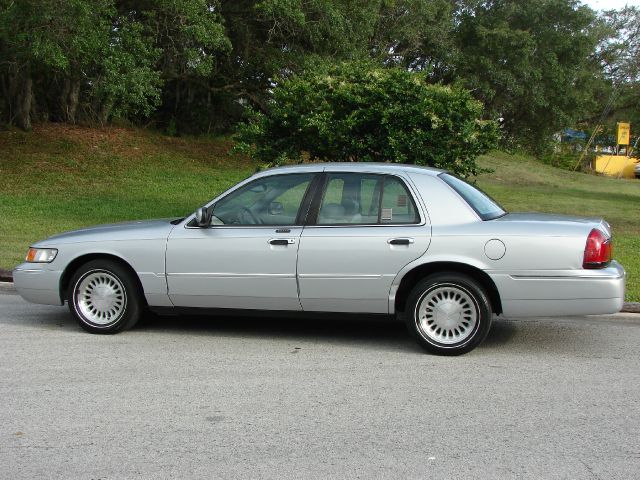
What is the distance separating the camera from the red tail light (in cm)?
628

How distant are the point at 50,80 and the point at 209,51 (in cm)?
560

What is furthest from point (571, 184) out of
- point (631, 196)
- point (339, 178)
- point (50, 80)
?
point (339, 178)

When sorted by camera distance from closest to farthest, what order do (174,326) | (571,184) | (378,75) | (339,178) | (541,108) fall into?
(339,178) < (174,326) < (378,75) < (571,184) < (541,108)

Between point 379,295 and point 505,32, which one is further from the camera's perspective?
point 505,32

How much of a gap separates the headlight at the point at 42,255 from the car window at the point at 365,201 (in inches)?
101

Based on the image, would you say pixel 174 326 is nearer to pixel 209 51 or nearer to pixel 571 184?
pixel 209 51

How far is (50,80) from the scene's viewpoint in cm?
2667

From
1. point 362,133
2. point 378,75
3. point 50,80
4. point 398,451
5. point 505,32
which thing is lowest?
point 398,451

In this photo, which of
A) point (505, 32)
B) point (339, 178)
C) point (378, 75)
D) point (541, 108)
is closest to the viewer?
point (339, 178)

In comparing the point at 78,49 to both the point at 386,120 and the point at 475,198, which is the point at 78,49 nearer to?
the point at 386,120

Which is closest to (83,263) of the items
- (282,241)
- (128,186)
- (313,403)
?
(282,241)

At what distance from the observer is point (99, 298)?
731 cm

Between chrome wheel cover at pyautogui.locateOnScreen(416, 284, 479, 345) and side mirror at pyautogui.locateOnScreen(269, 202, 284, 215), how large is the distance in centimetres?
149

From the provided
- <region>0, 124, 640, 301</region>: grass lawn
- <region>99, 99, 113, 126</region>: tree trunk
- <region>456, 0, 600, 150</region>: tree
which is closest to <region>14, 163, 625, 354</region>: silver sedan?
<region>0, 124, 640, 301</region>: grass lawn
